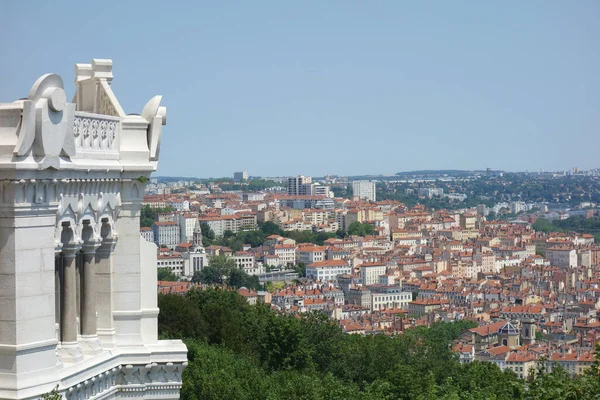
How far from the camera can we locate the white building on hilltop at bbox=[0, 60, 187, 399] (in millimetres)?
4770

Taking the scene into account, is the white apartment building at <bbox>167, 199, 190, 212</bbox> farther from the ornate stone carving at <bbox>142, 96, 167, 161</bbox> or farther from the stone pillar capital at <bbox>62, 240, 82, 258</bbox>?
the stone pillar capital at <bbox>62, 240, 82, 258</bbox>

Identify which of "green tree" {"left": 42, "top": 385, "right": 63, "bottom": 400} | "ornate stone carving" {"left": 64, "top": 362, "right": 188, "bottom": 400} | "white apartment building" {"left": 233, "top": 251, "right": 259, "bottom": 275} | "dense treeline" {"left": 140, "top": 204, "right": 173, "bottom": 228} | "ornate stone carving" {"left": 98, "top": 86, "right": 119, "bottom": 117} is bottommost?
"white apartment building" {"left": 233, "top": 251, "right": 259, "bottom": 275}

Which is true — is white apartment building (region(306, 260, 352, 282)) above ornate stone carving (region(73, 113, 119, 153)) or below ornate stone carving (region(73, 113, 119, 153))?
below

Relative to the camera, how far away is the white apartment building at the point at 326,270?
9625cm

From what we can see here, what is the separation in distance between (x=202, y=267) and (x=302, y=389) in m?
77.4

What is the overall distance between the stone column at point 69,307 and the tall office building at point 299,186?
560 feet

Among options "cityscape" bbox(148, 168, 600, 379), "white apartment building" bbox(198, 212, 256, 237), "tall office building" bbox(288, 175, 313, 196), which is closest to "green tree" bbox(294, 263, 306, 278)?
"cityscape" bbox(148, 168, 600, 379)

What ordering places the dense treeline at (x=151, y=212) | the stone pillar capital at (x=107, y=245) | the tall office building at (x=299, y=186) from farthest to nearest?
the tall office building at (x=299, y=186) < the dense treeline at (x=151, y=212) < the stone pillar capital at (x=107, y=245)

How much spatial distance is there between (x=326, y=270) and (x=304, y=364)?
72219mm

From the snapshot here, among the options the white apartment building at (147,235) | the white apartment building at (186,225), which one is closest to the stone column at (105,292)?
the white apartment building at (147,235)

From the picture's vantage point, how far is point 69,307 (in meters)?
5.34

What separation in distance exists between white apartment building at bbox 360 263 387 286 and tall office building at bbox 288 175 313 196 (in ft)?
272

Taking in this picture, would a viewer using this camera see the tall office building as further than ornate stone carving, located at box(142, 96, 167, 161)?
Yes

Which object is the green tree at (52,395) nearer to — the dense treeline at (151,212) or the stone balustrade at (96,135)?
the stone balustrade at (96,135)
